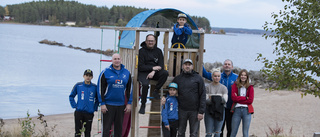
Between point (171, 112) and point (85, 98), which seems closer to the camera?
point (171, 112)

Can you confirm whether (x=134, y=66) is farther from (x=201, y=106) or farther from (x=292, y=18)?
(x=292, y=18)

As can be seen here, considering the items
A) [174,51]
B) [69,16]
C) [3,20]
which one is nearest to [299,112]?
[174,51]

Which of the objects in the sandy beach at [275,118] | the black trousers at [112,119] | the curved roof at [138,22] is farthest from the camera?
the sandy beach at [275,118]

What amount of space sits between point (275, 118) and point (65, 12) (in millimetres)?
128774

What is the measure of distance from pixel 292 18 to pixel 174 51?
3756 mm

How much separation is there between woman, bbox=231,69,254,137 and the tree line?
10427 cm

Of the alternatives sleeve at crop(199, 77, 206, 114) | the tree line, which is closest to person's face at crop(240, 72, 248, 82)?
sleeve at crop(199, 77, 206, 114)

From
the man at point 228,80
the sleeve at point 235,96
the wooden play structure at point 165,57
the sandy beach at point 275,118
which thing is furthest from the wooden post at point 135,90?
the sandy beach at point 275,118

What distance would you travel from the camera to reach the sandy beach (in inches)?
549

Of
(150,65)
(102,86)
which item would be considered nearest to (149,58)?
(150,65)

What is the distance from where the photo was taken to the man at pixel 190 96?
26.8ft

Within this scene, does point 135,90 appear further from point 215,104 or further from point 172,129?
Answer: point 215,104

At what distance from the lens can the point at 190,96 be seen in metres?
8.15

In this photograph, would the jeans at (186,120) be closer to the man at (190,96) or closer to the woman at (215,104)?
the man at (190,96)
